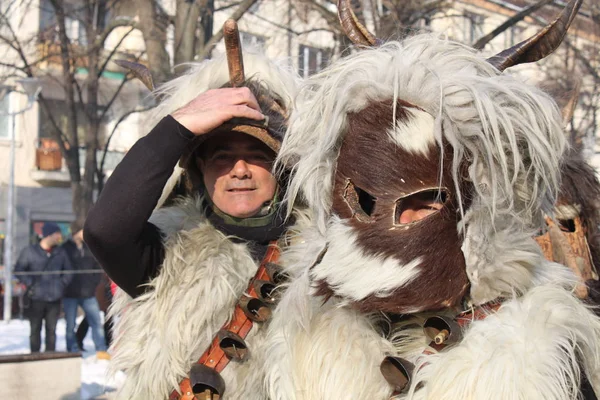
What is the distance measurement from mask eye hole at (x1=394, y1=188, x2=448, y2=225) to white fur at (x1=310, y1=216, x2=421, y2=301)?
98mm

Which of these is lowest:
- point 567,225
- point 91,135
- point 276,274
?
point 276,274

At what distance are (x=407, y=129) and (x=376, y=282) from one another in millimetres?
298

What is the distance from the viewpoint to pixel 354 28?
1794 millimetres

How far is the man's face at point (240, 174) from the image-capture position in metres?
2.40

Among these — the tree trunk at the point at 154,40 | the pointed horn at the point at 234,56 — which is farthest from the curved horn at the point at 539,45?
the tree trunk at the point at 154,40

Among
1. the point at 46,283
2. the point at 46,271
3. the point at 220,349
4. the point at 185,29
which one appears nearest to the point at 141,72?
the point at 220,349

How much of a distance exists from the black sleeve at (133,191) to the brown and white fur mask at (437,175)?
613mm

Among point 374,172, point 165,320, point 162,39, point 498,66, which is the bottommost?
point 165,320

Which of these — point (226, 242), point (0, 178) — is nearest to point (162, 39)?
point (226, 242)

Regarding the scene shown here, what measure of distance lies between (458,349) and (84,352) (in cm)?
1016

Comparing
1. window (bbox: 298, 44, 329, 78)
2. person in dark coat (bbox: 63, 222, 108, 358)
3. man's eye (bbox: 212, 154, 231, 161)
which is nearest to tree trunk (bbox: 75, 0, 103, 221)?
person in dark coat (bbox: 63, 222, 108, 358)

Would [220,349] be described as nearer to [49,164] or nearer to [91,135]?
[91,135]

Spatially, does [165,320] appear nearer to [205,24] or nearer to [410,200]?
[410,200]

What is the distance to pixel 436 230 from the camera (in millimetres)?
1515
